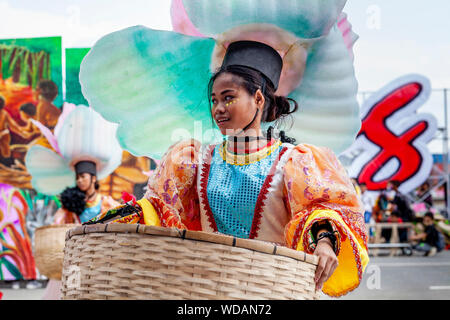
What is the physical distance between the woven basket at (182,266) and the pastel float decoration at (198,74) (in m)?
0.85

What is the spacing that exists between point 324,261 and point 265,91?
67 centimetres

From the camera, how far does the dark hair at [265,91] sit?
1.71 metres

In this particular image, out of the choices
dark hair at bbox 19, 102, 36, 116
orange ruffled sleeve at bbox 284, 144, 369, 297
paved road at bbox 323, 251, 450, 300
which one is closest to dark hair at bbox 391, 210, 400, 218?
paved road at bbox 323, 251, 450, 300

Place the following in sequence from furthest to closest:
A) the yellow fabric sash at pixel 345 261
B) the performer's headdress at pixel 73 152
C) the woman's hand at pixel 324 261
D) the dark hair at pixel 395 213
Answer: the dark hair at pixel 395 213 → the performer's headdress at pixel 73 152 → the yellow fabric sash at pixel 345 261 → the woman's hand at pixel 324 261

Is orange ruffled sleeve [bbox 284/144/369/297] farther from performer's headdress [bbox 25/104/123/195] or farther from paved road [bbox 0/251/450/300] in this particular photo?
Result: paved road [bbox 0/251/450/300]

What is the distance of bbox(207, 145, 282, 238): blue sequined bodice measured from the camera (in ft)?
5.51

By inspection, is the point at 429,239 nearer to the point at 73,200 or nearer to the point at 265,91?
the point at 73,200

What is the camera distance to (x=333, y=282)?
1.44m

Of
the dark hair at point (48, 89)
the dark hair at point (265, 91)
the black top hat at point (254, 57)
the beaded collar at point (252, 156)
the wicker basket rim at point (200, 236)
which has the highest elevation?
the dark hair at point (48, 89)

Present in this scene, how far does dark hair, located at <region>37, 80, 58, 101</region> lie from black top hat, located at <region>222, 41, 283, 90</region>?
15.6ft

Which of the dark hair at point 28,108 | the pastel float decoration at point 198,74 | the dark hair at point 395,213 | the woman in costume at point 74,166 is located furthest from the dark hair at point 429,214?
the pastel float decoration at point 198,74

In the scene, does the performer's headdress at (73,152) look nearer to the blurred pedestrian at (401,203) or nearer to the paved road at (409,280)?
the paved road at (409,280)

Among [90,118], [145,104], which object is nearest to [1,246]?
[90,118]
